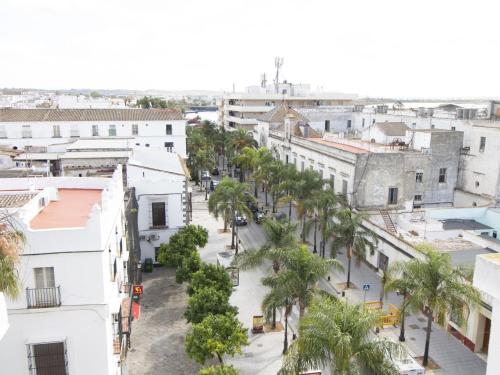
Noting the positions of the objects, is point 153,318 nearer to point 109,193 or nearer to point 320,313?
point 109,193

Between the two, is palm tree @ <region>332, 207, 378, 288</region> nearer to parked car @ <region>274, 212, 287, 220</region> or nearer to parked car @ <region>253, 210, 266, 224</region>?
parked car @ <region>274, 212, 287, 220</region>

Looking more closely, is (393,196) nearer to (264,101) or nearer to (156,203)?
(156,203)

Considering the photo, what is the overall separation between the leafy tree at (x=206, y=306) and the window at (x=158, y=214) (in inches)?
462

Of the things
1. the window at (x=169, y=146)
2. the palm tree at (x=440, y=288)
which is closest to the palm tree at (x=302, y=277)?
the palm tree at (x=440, y=288)

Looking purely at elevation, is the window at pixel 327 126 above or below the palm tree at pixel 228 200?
above

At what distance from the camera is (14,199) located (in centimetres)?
1891

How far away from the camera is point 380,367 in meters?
14.3

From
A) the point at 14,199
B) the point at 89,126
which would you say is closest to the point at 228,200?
the point at 14,199

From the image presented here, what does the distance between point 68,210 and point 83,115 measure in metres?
38.4

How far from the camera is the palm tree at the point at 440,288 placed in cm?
1967

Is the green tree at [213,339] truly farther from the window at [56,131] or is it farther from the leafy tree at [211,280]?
the window at [56,131]

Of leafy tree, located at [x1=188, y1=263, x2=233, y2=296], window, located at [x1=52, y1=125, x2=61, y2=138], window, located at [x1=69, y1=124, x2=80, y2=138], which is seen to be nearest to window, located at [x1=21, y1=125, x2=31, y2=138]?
window, located at [x1=52, y1=125, x2=61, y2=138]

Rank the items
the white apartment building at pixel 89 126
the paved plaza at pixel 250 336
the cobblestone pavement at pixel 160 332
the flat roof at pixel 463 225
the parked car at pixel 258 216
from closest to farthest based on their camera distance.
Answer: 1. the cobblestone pavement at pixel 160 332
2. the paved plaza at pixel 250 336
3. the flat roof at pixel 463 225
4. the parked car at pixel 258 216
5. the white apartment building at pixel 89 126

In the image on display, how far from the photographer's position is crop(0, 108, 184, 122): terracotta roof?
2047 inches
